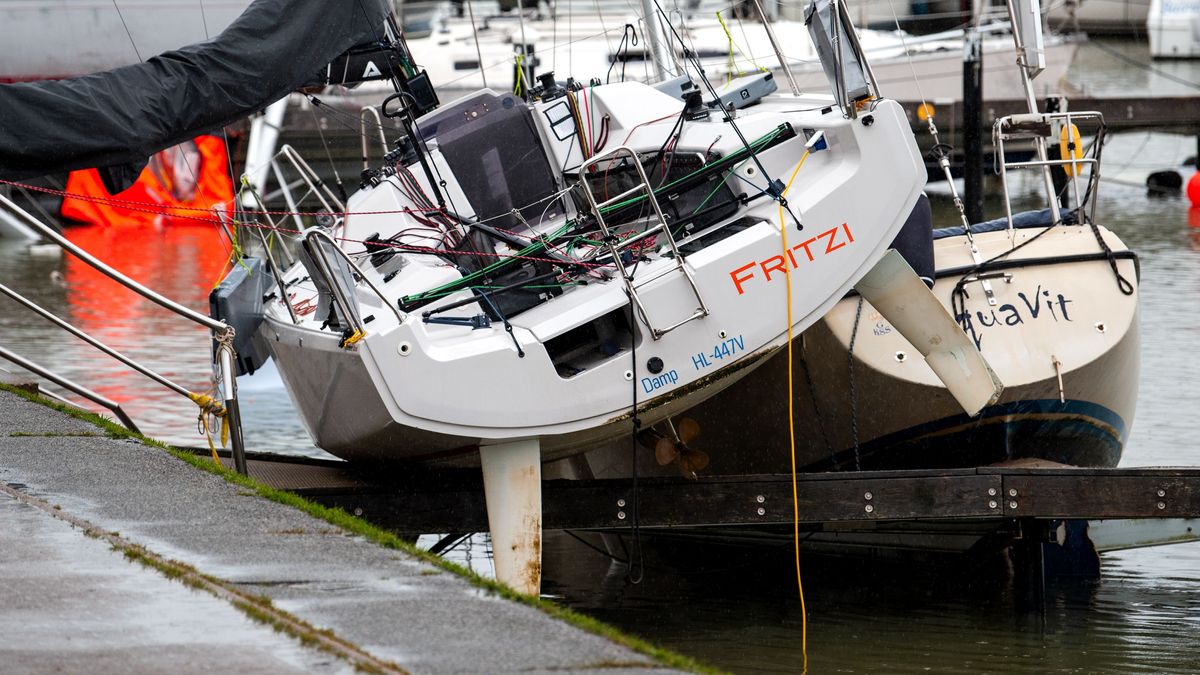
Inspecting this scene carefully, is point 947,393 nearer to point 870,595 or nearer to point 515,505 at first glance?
point 870,595

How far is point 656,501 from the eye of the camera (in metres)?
7.55

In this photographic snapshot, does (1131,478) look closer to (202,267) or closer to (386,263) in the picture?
(386,263)

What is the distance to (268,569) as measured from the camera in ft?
16.6

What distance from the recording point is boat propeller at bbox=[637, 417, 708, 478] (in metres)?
7.69

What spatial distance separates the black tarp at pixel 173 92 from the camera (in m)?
6.79

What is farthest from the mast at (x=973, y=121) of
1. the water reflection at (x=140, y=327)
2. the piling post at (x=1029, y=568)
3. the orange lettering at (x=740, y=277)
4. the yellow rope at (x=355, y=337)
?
the yellow rope at (x=355, y=337)

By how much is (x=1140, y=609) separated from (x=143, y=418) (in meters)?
7.53

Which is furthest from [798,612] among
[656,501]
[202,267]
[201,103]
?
[202,267]

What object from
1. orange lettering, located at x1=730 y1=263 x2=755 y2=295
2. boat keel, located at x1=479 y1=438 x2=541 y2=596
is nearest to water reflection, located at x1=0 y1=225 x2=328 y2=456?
boat keel, located at x1=479 y1=438 x2=541 y2=596

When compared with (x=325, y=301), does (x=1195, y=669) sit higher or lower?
lower

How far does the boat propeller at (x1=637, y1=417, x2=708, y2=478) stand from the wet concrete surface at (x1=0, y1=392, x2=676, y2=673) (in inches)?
89.3

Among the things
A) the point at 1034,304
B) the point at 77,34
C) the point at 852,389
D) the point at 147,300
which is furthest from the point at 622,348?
the point at 147,300

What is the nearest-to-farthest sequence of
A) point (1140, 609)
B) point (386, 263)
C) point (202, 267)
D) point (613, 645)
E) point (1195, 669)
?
1. point (613, 645)
2. point (1195, 669)
3. point (1140, 609)
4. point (386, 263)
5. point (202, 267)

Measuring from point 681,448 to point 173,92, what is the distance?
9.54 ft
